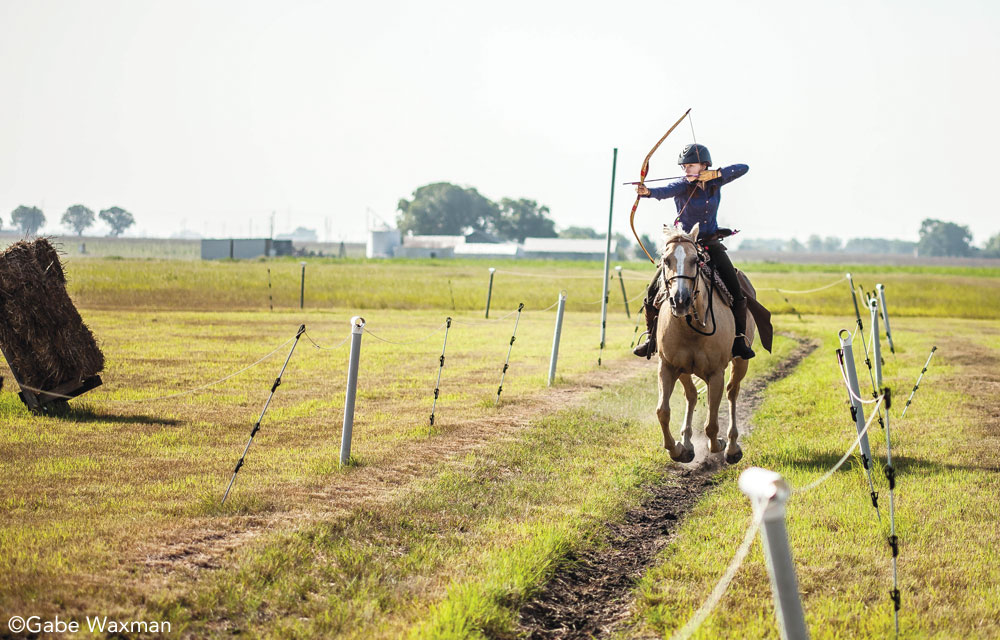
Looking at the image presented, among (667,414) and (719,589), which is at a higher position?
(719,589)

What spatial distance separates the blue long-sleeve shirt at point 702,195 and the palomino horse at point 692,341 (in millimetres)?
892

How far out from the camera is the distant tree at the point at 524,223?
164m

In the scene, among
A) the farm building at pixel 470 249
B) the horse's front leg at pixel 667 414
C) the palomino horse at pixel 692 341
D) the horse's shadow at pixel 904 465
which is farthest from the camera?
the farm building at pixel 470 249

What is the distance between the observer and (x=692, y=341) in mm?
9961

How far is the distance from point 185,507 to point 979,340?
1030 inches

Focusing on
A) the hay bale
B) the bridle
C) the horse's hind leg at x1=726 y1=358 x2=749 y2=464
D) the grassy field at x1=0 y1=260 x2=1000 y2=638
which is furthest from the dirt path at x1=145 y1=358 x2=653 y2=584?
the hay bale

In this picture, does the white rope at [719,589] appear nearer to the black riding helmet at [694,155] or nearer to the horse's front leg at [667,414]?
the horse's front leg at [667,414]

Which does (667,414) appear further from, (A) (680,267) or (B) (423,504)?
(B) (423,504)

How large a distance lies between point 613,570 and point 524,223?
158722 millimetres

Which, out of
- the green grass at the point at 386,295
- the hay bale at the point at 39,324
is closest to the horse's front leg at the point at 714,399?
the hay bale at the point at 39,324

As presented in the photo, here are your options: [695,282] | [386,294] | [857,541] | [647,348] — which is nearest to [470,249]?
[386,294]

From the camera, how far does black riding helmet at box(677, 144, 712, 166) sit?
10.6 m

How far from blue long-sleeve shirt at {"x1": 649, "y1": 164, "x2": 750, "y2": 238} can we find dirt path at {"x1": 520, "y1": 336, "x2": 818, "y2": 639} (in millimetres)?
2969

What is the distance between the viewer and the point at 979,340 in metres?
27.0
